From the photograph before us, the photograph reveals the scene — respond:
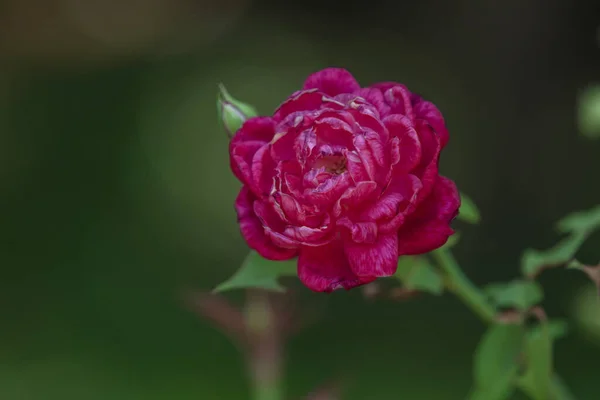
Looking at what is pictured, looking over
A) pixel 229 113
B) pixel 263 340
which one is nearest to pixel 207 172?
pixel 263 340

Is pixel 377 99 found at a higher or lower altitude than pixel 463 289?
higher

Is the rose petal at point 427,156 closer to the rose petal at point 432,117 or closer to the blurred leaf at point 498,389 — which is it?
the rose petal at point 432,117

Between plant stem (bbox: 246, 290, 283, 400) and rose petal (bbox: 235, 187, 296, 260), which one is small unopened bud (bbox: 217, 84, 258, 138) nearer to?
rose petal (bbox: 235, 187, 296, 260)

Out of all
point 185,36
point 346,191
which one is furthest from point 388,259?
point 185,36

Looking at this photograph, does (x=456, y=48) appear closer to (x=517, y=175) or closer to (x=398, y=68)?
(x=398, y=68)

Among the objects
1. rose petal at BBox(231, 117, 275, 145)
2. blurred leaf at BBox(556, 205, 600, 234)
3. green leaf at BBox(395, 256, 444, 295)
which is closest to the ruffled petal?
rose petal at BBox(231, 117, 275, 145)

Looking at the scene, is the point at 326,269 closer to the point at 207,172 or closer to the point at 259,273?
the point at 259,273
